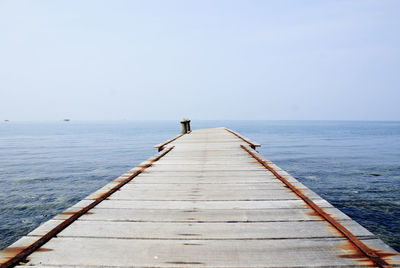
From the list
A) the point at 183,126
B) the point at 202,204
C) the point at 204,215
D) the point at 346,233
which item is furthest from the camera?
the point at 183,126

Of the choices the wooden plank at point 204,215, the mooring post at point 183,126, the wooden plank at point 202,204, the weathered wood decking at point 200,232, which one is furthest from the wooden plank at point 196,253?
the mooring post at point 183,126

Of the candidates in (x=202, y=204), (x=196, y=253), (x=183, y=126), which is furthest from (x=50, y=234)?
(x=183, y=126)

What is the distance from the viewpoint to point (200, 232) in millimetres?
2490

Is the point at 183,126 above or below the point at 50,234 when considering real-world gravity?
above

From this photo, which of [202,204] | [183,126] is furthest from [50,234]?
[183,126]

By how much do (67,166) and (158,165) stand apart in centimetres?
1564

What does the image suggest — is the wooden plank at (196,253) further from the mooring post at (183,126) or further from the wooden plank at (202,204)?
the mooring post at (183,126)

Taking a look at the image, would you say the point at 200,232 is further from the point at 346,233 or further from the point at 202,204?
the point at 346,233

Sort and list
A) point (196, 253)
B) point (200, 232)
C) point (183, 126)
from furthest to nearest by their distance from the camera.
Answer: point (183, 126), point (200, 232), point (196, 253)

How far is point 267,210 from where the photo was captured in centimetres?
309

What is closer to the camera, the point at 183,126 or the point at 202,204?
the point at 202,204

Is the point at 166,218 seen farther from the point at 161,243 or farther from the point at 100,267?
the point at 100,267

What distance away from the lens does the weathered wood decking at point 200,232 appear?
199 centimetres

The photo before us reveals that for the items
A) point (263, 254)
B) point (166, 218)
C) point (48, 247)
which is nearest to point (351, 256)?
point (263, 254)
